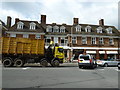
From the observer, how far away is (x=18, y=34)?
3319cm

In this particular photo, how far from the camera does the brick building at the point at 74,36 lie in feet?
110

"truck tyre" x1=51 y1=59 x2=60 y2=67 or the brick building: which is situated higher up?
the brick building

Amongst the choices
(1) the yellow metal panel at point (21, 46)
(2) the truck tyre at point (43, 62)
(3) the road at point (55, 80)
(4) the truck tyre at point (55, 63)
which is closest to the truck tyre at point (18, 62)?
(1) the yellow metal panel at point (21, 46)

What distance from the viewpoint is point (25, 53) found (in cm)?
1748

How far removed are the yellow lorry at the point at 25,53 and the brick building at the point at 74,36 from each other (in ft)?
47.1

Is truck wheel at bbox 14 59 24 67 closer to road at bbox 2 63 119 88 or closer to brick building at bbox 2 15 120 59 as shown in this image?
road at bbox 2 63 119 88

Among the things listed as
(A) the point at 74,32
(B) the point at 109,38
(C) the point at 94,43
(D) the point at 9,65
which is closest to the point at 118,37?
(B) the point at 109,38

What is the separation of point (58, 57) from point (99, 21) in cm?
2905

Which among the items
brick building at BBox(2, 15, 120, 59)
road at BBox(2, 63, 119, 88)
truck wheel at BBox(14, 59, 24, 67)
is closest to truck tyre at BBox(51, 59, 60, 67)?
truck wheel at BBox(14, 59, 24, 67)

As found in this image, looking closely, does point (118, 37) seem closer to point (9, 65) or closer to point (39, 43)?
point (39, 43)

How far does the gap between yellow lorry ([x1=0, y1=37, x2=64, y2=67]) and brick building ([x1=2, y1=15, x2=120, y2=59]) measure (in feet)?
47.1

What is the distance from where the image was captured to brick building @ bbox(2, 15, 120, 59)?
3359cm

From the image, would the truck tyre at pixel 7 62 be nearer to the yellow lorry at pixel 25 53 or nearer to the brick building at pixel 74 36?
the yellow lorry at pixel 25 53

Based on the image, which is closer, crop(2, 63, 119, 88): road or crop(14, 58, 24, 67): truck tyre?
crop(2, 63, 119, 88): road
